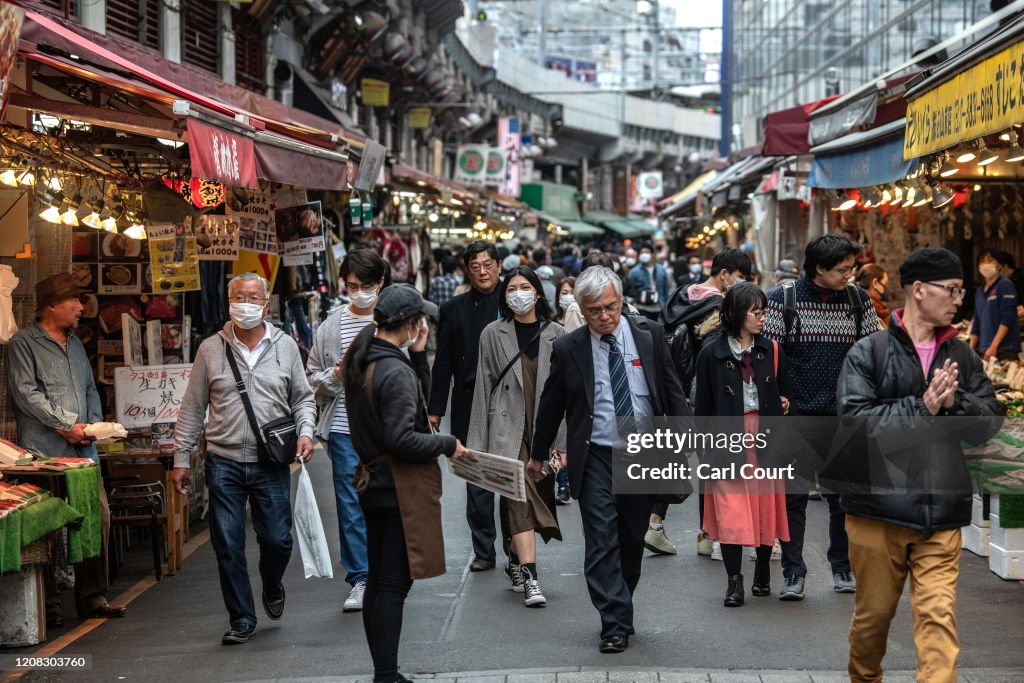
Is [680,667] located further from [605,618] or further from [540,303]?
[540,303]

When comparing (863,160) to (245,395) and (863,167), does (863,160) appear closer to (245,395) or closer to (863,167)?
(863,167)

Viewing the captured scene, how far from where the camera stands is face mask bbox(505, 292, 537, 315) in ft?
23.6

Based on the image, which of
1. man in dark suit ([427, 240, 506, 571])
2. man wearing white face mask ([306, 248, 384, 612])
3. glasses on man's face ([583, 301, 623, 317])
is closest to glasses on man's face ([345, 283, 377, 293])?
man wearing white face mask ([306, 248, 384, 612])

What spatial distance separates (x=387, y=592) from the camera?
17.8 ft

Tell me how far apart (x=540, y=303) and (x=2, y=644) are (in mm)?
3425

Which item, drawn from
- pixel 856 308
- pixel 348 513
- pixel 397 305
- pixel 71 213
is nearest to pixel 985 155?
pixel 856 308

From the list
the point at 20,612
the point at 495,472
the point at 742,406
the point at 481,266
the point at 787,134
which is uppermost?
the point at 787,134

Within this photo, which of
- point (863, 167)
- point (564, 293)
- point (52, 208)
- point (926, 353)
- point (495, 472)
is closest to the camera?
point (926, 353)

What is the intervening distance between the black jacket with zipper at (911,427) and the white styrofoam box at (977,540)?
9.25ft

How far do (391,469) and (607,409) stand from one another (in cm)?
129

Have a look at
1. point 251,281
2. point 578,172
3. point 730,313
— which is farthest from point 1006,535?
point 578,172

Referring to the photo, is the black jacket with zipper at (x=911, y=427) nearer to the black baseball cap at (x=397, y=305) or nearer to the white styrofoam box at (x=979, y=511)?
the black baseball cap at (x=397, y=305)

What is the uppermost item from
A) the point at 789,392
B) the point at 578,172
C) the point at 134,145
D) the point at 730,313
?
the point at 578,172

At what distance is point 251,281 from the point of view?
6770 millimetres
